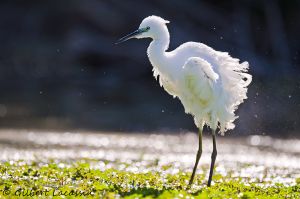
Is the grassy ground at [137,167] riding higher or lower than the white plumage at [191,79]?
lower

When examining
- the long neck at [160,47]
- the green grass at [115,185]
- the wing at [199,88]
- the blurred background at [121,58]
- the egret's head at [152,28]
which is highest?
the blurred background at [121,58]

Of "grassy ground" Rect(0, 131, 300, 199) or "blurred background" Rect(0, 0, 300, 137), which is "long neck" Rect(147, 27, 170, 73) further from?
"blurred background" Rect(0, 0, 300, 137)

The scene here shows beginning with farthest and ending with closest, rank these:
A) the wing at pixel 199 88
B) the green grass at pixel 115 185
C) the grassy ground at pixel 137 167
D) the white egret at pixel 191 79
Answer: the white egret at pixel 191 79 < the wing at pixel 199 88 < the grassy ground at pixel 137 167 < the green grass at pixel 115 185

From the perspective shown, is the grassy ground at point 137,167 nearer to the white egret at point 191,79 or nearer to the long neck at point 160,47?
the white egret at point 191,79

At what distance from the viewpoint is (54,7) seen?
38.8 meters

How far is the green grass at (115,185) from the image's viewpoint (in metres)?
8.68

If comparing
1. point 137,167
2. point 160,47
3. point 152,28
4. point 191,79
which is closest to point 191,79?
point 191,79

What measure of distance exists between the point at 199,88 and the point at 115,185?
2445 millimetres

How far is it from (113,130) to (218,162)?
20.4ft

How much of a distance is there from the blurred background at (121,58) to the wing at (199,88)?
35.6 ft

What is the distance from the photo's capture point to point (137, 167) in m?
13.2

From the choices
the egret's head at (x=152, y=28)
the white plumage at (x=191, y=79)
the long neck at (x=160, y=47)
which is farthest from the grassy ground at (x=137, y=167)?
the egret's head at (x=152, y=28)

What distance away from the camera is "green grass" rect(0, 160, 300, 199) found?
28.5 feet

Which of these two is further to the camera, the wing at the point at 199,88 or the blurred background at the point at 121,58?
the blurred background at the point at 121,58
